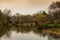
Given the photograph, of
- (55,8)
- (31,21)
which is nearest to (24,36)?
(31,21)

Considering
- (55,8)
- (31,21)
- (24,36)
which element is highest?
(55,8)

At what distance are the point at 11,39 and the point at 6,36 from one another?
0.45 ft

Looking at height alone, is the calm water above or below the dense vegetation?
below

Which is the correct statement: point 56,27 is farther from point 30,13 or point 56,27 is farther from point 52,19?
point 30,13

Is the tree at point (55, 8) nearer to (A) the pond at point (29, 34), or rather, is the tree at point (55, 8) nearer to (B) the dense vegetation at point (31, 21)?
(B) the dense vegetation at point (31, 21)

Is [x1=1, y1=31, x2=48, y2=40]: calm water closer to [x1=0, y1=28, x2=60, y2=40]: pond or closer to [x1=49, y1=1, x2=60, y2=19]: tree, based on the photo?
[x1=0, y1=28, x2=60, y2=40]: pond

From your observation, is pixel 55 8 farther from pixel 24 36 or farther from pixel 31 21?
pixel 24 36

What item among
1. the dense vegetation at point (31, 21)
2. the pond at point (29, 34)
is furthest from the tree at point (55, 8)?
the pond at point (29, 34)

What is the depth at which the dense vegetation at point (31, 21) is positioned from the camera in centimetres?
370

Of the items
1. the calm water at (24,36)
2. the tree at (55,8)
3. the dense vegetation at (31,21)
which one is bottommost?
the calm water at (24,36)

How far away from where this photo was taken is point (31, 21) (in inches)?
149

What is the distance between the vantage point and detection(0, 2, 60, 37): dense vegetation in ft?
12.1

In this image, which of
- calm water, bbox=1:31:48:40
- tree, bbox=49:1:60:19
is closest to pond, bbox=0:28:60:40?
calm water, bbox=1:31:48:40

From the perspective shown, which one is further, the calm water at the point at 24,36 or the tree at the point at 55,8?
the tree at the point at 55,8
